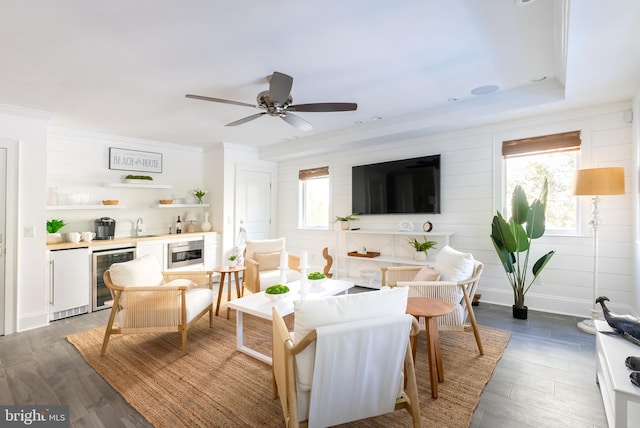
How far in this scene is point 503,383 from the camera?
7.41 ft

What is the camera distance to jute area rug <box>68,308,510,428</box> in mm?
1906

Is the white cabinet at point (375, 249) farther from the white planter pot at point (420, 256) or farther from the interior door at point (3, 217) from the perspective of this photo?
the interior door at point (3, 217)

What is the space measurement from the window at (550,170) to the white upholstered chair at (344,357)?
3.19 meters

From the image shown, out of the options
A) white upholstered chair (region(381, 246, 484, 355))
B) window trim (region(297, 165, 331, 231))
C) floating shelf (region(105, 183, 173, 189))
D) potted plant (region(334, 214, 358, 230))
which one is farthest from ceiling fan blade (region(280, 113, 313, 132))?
floating shelf (region(105, 183, 173, 189))

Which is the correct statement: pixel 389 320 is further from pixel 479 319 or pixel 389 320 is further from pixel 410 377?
pixel 479 319

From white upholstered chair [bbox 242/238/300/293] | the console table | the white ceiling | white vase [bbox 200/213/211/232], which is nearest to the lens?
the console table

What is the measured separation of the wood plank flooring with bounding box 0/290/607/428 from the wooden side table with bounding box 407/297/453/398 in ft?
0.98

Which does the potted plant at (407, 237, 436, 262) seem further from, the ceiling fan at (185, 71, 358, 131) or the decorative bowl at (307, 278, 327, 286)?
the ceiling fan at (185, 71, 358, 131)

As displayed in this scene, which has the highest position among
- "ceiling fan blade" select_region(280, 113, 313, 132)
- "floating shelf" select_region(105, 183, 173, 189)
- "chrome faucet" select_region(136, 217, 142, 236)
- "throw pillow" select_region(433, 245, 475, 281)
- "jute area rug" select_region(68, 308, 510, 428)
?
"ceiling fan blade" select_region(280, 113, 313, 132)

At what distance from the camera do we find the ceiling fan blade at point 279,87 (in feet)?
7.76

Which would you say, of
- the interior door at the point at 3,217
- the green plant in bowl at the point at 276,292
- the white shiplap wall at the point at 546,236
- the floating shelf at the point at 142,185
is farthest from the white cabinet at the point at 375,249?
the interior door at the point at 3,217

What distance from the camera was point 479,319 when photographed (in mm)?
3539

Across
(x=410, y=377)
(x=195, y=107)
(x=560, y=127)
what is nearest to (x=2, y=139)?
(x=195, y=107)

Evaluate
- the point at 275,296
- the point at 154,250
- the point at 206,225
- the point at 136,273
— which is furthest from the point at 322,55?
the point at 206,225
